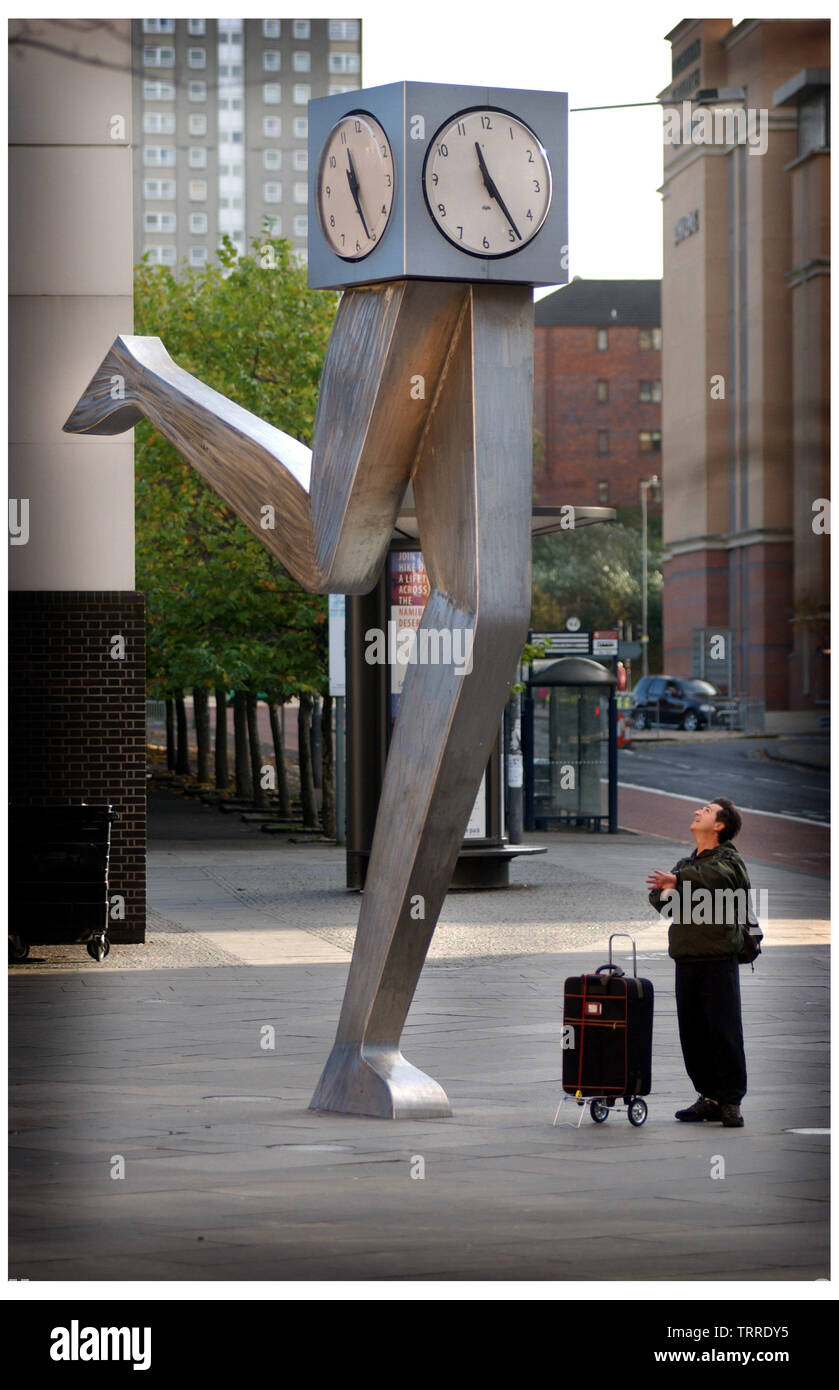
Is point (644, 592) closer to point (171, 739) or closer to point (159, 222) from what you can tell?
point (171, 739)

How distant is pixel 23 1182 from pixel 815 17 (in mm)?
5059

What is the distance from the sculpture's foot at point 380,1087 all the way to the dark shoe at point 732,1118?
116 centimetres

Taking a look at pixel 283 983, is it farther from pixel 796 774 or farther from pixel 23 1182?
pixel 796 774

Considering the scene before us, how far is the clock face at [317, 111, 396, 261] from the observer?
287 inches

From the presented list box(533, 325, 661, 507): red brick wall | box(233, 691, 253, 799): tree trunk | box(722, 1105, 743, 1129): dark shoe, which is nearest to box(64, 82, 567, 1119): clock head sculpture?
box(722, 1105, 743, 1129): dark shoe

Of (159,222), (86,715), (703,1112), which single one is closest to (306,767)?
(86,715)

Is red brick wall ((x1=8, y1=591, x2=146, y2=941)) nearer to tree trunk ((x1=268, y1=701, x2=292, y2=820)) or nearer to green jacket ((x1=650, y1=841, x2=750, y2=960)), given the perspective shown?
green jacket ((x1=650, y1=841, x2=750, y2=960))

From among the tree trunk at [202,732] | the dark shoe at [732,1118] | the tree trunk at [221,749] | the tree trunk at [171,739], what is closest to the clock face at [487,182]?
the dark shoe at [732,1118]

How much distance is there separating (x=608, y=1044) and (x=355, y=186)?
3.71 m

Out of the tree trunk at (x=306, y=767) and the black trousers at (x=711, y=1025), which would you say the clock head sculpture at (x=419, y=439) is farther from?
the tree trunk at (x=306, y=767)

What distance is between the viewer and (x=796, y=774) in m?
37.5

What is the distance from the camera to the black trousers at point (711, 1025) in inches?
317

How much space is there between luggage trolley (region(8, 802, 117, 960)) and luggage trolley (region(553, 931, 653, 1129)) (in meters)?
6.07
